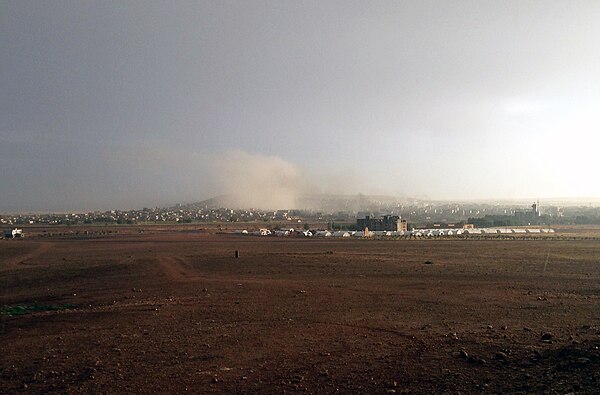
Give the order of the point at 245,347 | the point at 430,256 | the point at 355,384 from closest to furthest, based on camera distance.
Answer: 1. the point at 355,384
2. the point at 245,347
3. the point at 430,256

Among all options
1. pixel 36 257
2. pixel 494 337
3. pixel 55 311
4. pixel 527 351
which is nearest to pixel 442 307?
pixel 494 337

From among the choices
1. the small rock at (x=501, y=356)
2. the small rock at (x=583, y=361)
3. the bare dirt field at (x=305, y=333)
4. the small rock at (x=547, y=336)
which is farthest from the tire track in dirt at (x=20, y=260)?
the small rock at (x=583, y=361)

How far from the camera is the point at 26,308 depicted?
69.2ft

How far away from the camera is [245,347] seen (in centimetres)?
1345

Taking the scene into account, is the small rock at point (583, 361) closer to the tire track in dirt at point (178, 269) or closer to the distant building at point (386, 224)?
the tire track in dirt at point (178, 269)

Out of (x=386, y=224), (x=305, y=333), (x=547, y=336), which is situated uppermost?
(x=386, y=224)

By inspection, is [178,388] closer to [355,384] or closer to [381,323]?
[355,384]

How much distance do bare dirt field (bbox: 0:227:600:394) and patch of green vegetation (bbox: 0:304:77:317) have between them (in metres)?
0.08

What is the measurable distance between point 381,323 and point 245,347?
5.04 metres

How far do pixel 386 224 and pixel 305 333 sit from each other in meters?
91.6

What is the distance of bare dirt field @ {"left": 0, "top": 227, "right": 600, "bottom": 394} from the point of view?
34.2 feet

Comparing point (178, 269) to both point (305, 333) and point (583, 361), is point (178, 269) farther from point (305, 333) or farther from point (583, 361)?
point (583, 361)

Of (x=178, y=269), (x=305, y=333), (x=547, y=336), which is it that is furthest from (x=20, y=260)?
(x=547, y=336)

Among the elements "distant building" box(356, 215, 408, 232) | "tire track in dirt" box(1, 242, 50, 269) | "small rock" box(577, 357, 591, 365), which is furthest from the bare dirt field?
"distant building" box(356, 215, 408, 232)
